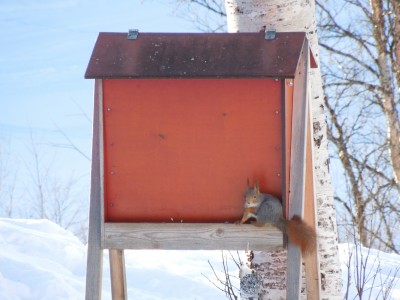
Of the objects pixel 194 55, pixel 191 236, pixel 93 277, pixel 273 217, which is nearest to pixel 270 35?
pixel 194 55

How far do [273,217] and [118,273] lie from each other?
3.49 ft

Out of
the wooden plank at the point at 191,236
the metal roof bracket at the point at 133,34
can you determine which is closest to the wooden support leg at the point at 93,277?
the wooden plank at the point at 191,236

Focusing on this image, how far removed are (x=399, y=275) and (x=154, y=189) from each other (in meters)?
4.12

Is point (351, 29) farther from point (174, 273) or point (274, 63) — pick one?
point (274, 63)

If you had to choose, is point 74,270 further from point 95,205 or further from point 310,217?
point 310,217

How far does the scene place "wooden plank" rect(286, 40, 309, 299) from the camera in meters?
3.33

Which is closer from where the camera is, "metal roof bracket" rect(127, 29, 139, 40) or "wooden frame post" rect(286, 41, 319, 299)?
"wooden frame post" rect(286, 41, 319, 299)

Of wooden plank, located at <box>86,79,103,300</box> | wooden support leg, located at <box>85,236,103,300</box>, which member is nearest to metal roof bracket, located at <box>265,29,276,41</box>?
wooden plank, located at <box>86,79,103,300</box>

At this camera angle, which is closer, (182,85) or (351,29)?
(182,85)

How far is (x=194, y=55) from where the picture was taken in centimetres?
338

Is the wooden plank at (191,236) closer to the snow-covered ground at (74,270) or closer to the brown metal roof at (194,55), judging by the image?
the brown metal roof at (194,55)

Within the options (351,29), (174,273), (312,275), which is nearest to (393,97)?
(351,29)

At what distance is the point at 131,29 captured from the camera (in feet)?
11.5

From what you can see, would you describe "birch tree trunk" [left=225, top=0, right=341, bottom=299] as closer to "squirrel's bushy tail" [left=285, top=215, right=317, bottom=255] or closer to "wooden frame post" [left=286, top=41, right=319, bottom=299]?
"wooden frame post" [left=286, top=41, right=319, bottom=299]
